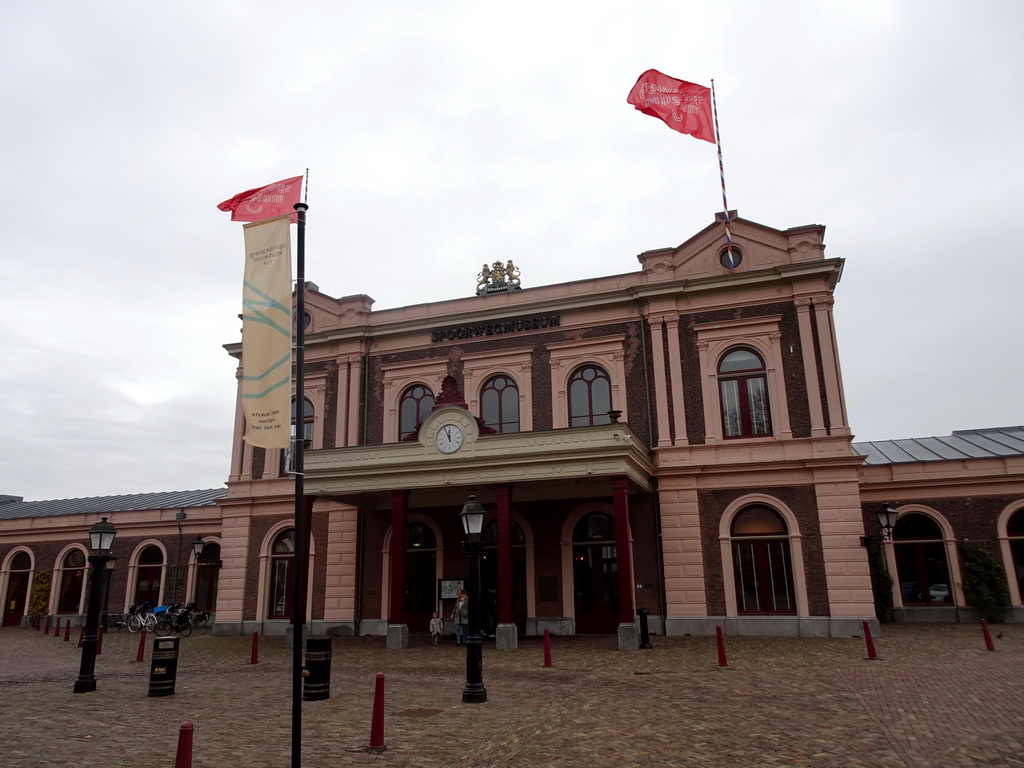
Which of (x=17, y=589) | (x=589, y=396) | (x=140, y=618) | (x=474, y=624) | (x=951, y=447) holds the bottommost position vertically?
(x=140, y=618)

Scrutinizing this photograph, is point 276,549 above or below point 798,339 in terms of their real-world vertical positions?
below

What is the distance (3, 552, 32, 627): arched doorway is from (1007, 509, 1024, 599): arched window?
131 ft

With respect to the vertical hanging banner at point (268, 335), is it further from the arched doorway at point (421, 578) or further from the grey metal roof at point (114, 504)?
the grey metal roof at point (114, 504)

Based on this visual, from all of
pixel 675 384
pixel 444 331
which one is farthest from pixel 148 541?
pixel 675 384

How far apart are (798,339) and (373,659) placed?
15288 mm

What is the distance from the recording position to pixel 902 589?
79.5ft

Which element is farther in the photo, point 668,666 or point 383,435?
point 383,435

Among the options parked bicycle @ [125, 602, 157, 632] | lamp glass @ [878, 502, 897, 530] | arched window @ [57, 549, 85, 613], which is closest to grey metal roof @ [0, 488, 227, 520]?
arched window @ [57, 549, 85, 613]

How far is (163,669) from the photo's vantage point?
13.2 metres

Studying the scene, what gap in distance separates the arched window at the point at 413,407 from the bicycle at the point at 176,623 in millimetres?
10219

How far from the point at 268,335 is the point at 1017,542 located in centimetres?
2453

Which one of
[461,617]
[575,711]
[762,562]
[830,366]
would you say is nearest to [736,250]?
[830,366]

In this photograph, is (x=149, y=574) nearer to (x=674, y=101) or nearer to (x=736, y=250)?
(x=736, y=250)

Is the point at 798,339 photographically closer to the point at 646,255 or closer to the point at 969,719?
the point at 646,255
